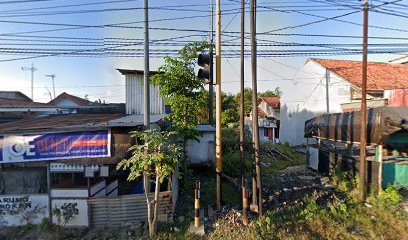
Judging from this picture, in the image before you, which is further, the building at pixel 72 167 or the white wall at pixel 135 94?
the white wall at pixel 135 94

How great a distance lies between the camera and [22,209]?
5801mm

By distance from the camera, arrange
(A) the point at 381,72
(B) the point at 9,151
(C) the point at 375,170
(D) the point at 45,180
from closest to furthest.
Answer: (B) the point at 9,151 < (D) the point at 45,180 < (C) the point at 375,170 < (A) the point at 381,72

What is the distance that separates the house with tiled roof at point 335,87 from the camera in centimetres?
1422

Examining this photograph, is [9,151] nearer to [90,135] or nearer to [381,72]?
[90,135]

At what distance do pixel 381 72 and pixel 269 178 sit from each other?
15.1 metres

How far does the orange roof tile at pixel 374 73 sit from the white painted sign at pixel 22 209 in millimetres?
18508

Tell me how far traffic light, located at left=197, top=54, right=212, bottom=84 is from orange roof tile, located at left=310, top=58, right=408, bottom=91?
550 inches

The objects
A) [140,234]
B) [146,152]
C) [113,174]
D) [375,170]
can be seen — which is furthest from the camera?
[113,174]

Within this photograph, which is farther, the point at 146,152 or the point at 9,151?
the point at 9,151

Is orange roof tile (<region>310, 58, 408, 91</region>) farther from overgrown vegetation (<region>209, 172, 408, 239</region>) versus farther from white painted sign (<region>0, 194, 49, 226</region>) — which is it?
white painted sign (<region>0, 194, 49, 226</region>)

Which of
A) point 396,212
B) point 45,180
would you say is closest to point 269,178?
point 396,212

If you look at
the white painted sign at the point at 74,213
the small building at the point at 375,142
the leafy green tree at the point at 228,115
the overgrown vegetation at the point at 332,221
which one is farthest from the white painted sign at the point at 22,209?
the leafy green tree at the point at 228,115

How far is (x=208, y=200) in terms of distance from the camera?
274 inches

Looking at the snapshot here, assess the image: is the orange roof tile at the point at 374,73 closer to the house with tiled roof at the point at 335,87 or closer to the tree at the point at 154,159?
the house with tiled roof at the point at 335,87
